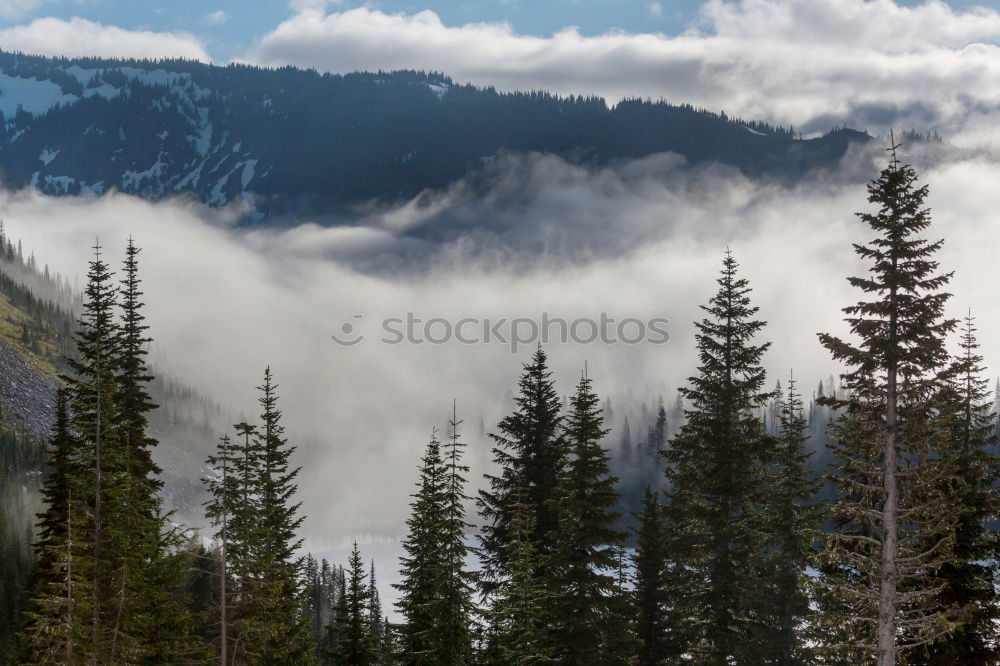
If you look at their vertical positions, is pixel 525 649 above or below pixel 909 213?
below

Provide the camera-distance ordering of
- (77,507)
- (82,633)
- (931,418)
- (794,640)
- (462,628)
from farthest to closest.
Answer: (794,640), (462,628), (77,507), (82,633), (931,418)

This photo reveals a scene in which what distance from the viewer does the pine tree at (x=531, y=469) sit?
3709cm

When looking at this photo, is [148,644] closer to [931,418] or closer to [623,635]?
[623,635]

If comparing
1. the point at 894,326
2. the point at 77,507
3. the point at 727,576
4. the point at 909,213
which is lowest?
the point at 727,576

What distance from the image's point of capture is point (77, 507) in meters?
30.2

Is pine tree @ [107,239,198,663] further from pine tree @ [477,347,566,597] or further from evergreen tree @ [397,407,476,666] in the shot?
pine tree @ [477,347,566,597]

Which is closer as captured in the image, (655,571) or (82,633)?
(82,633)

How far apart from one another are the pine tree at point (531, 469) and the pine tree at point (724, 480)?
5621mm

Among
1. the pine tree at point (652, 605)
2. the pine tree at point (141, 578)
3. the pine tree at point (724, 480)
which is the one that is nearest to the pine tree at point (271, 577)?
the pine tree at point (141, 578)

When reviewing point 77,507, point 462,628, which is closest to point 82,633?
point 77,507

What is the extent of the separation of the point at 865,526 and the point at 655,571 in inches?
481

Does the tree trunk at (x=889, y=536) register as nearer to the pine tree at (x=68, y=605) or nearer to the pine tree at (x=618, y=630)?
the pine tree at (x=618, y=630)

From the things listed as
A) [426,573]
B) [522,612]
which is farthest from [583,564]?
[426,573]

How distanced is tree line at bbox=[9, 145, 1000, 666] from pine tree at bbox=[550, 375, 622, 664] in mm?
81
